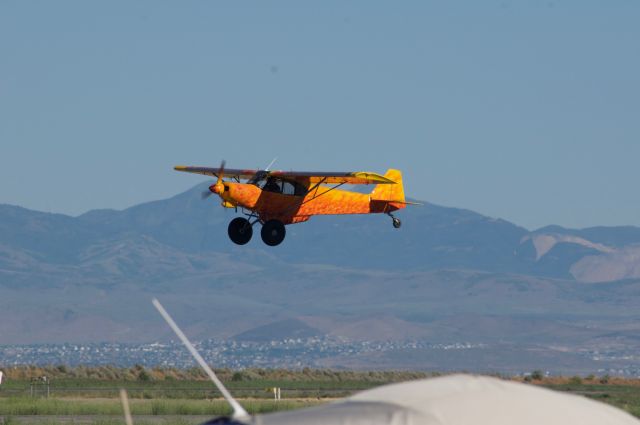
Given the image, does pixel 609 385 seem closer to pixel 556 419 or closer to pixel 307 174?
pixel 307 174

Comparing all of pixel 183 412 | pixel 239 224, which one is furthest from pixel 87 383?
pixel 183 412

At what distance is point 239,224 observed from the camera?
57.5 m

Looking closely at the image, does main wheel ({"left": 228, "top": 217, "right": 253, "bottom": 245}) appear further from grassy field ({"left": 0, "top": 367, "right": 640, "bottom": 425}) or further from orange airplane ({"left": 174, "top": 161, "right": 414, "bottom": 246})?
grassy field ({"left": 0, "top": 367, "right": 640, "bottom": 425})

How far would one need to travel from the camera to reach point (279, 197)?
2329 inches

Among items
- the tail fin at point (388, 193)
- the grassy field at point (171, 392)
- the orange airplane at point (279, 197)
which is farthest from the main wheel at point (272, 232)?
the tail fin at point (388, 193)

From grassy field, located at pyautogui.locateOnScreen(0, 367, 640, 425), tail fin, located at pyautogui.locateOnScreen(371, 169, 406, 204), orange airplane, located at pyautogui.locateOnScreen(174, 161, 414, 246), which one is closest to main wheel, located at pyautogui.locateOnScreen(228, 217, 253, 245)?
orange airplane, located at pyautogui.locateOnScreen(174, 161, 414, 246)

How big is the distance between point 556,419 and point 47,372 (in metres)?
70.9

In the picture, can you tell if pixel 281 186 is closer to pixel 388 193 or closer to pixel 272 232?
pixel 272 232

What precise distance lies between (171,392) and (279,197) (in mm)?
9650

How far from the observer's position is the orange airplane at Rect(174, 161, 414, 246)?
58062 millimetres

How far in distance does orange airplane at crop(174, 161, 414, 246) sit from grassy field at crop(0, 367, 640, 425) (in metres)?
6.01

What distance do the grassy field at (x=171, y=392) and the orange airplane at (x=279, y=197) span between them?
6.01 m

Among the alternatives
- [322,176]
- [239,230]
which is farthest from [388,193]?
[239,230]

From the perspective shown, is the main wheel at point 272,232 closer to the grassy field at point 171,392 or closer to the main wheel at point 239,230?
the main wheel at point 239,230
